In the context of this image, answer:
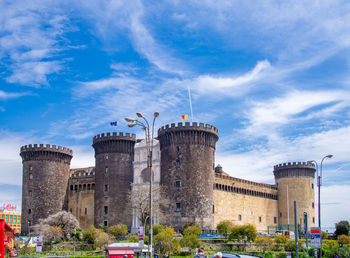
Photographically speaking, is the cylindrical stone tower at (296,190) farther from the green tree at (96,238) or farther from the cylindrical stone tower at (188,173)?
the green tree at (96,238)

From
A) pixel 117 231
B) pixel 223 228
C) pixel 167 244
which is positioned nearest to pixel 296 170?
pixel 223 228

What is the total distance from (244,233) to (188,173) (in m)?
11.7

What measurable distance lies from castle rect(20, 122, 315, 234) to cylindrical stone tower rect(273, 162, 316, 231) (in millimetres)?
172

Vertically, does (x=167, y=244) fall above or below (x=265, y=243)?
above

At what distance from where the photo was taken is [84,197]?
7431 centimetres

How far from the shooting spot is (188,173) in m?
61.8

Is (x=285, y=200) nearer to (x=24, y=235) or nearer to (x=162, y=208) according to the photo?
(x=162, y=208)

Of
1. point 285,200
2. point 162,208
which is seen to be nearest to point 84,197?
point 162,208

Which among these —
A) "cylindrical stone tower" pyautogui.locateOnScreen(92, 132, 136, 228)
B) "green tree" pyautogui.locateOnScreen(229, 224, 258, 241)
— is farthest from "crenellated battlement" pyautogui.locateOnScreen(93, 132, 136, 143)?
"green tree" pyautogui.locateOnScreen(229, 224, 258, 241)

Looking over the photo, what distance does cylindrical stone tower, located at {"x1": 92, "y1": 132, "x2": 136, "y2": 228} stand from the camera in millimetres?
67000

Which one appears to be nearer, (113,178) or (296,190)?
(113,178)

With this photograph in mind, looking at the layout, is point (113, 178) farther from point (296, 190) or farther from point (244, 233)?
point (296, 190)

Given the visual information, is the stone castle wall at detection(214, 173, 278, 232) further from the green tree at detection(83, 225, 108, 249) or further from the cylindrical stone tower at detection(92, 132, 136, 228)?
the green tree at detection(83, 225, 108, 249)

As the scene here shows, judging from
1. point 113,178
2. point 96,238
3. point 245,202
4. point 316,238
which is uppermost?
point 113,178
